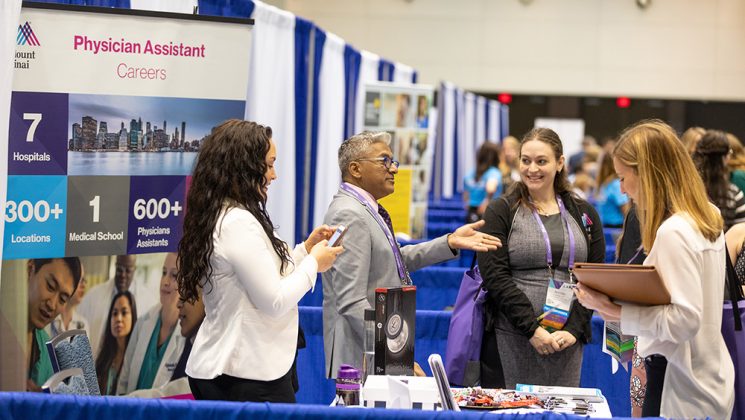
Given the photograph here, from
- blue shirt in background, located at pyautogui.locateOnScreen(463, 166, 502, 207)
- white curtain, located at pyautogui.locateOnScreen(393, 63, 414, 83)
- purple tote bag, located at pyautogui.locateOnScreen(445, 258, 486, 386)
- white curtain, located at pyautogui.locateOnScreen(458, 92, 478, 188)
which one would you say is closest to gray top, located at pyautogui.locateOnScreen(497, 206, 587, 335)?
purple tote bag, located at pyautogui.locateOnScreen(445, 258, 486, 386)

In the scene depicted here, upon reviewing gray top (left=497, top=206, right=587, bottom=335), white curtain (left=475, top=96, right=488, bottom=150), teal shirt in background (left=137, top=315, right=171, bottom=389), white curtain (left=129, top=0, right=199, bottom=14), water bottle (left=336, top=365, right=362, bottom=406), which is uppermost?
white curtain (left=475, top=96, right=488, bottom=150)

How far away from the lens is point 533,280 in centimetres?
385

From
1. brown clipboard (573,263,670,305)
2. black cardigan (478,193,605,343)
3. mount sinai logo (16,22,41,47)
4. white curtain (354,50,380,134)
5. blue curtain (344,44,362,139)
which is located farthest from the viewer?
white curtain (354,50,380,134)

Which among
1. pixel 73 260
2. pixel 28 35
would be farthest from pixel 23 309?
pixel 28 35

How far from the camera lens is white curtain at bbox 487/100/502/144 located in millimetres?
21297

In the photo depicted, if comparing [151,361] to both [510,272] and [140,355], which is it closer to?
[140,355]

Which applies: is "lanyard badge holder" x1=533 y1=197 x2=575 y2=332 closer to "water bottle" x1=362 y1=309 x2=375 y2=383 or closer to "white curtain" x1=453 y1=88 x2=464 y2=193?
"water bottle" x1=362 y1=309 x2=375 y2=383

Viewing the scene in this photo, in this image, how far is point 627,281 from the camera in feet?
9.14

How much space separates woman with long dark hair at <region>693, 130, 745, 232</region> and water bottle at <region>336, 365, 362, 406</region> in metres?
3.20

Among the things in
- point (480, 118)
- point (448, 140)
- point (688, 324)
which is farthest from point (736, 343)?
point (480, 118)

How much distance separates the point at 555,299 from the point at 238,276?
1.42m

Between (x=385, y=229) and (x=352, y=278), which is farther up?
(x=385, y=229)

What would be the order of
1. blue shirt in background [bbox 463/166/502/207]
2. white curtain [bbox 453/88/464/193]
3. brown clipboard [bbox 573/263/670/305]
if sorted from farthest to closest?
white curtain [bbox 453/88/464/193]
blue shirt in background [bbox 463/166/502/207]
brown clipboard [bbox 573/263/670/305]

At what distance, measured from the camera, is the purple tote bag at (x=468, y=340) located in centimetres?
388
